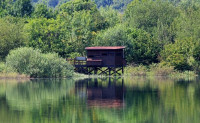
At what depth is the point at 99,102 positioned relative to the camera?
39250 mm

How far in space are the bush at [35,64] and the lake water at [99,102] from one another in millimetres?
7301

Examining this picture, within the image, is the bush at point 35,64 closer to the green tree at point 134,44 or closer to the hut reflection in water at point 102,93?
the hut reflection in water at point 102,93

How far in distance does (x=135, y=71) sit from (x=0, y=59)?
1802cm

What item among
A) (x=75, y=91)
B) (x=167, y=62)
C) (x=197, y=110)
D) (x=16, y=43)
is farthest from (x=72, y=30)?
(x=197, y=110)

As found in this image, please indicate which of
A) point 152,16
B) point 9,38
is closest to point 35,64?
point 9,38

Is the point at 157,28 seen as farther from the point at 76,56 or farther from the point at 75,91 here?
the point at 75,91

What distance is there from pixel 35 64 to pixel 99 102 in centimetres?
2408

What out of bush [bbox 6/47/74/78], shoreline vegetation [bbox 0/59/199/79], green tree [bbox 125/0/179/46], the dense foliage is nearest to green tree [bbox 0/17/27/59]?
the dense foliage

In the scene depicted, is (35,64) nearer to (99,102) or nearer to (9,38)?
(9,38)

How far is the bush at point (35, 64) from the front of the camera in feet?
203

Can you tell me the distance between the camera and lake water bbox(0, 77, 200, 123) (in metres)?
31.6

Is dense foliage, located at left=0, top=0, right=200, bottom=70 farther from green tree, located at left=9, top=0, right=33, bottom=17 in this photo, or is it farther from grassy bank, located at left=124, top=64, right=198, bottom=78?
green tree, located at left=9, top=0, right=33, bottom=17

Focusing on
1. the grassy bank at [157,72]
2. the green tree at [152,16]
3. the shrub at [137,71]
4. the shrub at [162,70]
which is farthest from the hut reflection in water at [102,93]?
the green tree at [152,16]

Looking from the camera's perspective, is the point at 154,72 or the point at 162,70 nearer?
the point at 162,70
